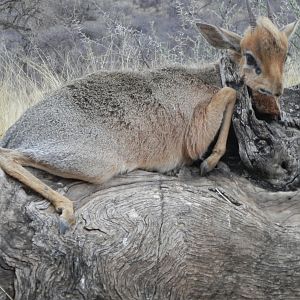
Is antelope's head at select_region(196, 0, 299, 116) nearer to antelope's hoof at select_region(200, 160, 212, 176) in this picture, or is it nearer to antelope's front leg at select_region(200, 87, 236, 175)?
antelope's front leg at select_region(200, 87, 236, 175)

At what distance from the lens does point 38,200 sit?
4.25m

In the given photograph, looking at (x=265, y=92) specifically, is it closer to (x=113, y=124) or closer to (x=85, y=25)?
(x=113, y=124)

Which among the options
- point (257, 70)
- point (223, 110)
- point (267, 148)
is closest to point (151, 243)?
point (267, 148)

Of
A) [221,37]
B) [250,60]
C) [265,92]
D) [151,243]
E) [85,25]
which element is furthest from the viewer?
[85,25]

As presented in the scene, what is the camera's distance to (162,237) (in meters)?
4.25

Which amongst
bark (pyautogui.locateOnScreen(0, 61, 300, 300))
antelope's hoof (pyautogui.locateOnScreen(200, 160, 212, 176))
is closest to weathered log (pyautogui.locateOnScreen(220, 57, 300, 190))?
bark (pyautogui.locateOnScreen(0, 61, 300, 300))

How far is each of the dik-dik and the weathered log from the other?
5.6 inches

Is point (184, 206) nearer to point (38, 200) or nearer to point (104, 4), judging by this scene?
point (38, 200)

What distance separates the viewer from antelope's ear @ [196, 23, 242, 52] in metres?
5.27

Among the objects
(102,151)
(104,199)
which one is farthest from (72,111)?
(104,199)

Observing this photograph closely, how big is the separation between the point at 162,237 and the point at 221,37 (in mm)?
1730

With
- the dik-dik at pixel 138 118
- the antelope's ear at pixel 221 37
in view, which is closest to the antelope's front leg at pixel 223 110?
the dik-dik at pixel 138 118

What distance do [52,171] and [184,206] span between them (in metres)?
0.83

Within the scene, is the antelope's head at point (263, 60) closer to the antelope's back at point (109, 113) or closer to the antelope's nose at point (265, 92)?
the antelope's nose at point (265, 92)
